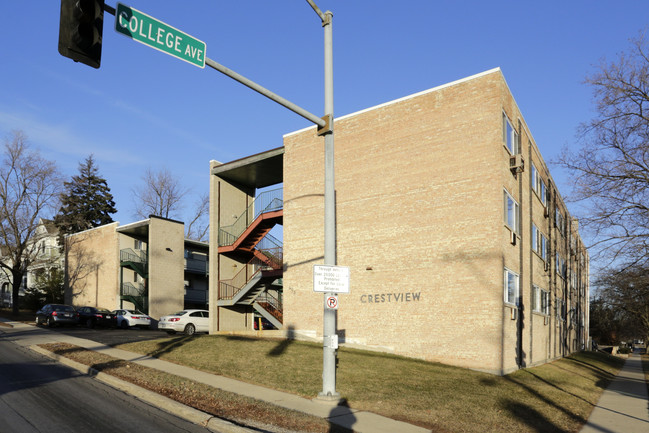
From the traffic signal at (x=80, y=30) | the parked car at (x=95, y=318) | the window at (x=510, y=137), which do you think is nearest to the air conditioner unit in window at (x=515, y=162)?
the window at (x=510, y=137)

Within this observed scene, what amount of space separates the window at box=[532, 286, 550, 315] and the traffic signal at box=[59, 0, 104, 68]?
21.5 metres

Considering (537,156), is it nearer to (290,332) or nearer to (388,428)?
(290,332)

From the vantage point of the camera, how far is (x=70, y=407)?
375 inches

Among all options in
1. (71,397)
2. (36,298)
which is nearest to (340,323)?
(71,397)

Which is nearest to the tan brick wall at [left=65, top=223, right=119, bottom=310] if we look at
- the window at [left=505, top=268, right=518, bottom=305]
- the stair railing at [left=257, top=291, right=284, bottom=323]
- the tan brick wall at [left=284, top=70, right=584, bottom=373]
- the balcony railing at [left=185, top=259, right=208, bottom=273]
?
the balcony railing at [left=185, top=259, right=208, bottom=273]

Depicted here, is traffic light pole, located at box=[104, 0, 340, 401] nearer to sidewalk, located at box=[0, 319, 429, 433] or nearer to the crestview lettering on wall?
sidewalk, located at box=[0, 319, 429, 433]

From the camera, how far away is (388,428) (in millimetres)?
8859

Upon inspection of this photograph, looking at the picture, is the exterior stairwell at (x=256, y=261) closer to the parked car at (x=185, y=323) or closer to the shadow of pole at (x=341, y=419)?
the parked car at (x=185, y=323)

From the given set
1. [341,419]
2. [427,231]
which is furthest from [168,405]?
[427,231]

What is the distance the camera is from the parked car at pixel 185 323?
2778cm

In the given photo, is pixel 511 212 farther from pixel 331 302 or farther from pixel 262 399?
pixel 262 399

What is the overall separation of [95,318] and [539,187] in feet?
87.8

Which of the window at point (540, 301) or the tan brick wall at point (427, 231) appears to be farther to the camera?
the window at point (540, 301)

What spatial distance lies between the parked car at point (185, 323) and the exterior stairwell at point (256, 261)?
139cm
